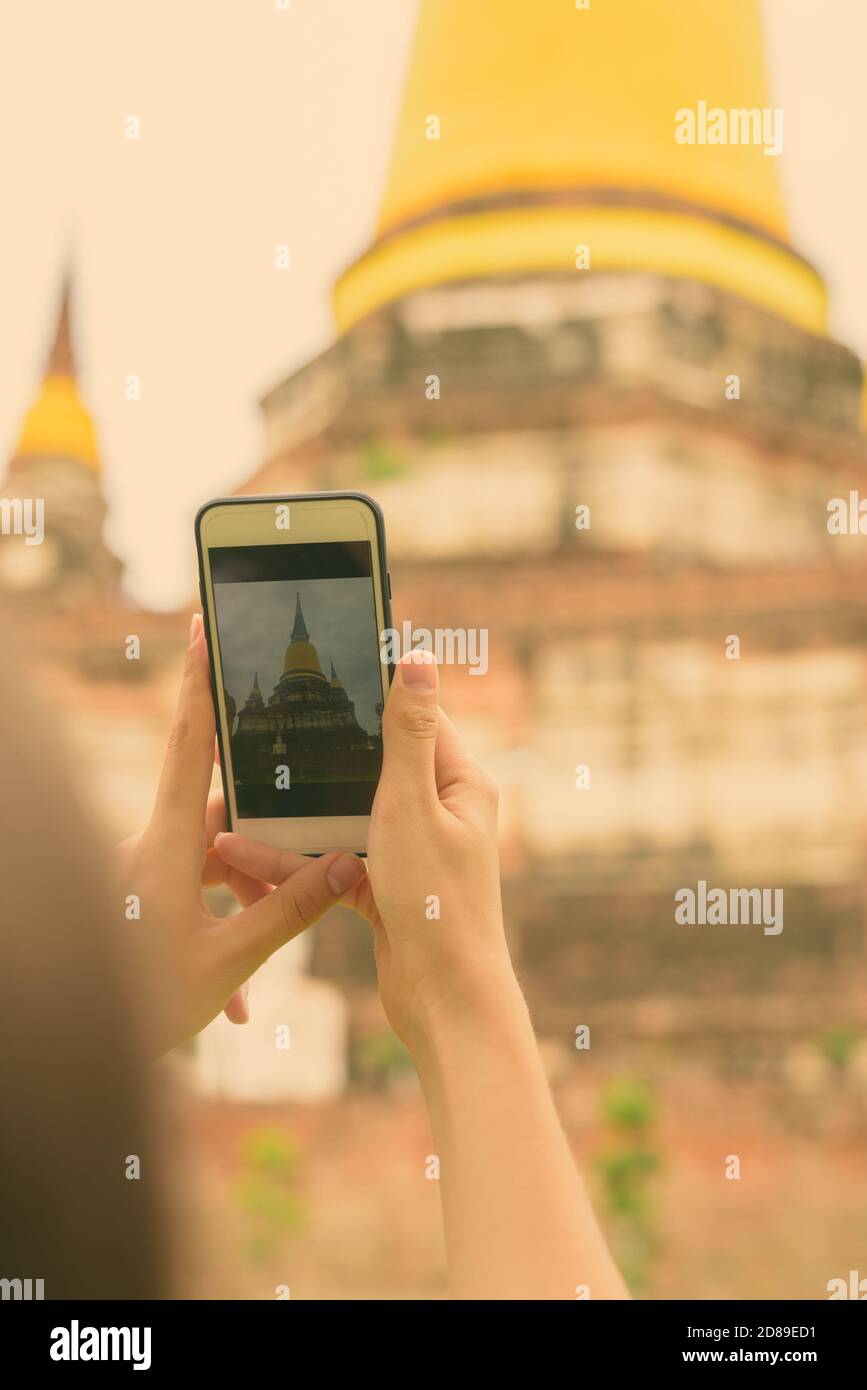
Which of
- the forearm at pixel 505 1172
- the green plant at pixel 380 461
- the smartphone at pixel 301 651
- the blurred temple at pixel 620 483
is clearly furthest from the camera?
the green plant at pixel 380 461

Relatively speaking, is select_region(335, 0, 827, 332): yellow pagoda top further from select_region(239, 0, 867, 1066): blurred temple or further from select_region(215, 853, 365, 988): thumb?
select_region(215, 853, 365, 988): thumb

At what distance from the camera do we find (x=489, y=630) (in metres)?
6.70

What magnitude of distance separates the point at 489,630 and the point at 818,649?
1660mm

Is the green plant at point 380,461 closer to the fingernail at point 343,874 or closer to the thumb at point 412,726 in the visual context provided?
the fingernail at point 343,874

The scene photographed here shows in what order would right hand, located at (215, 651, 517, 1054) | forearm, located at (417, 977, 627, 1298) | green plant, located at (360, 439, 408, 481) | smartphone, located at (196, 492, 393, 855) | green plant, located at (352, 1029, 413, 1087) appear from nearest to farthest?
forearm, located at (417, 977, 627, 1298)
right hand, located at (215, 651, 517, 1054)
smartphone, located at (196, 492, 393, 855)
green plant, located at (352, 1029, 413, 1087)
green plant, located at (360, 439, 408, 481)

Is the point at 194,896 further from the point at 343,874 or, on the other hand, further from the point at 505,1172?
the point at 505,1172

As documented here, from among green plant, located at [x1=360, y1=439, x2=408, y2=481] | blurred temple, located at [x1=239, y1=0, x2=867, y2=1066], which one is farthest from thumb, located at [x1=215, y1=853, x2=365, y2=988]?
green plant, located at [x1=360, y1=439, x2=408, y2=481]

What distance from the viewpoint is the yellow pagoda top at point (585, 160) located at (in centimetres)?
830

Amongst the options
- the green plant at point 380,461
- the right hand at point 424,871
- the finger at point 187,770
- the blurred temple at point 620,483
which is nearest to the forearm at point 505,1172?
the right hand at point 424,871

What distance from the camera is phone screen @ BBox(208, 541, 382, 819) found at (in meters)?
1.47

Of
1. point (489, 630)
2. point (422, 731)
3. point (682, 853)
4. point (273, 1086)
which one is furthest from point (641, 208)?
point (422, 731)

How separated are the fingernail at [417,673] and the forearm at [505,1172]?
28 centimetres

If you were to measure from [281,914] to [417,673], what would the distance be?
0.33 m

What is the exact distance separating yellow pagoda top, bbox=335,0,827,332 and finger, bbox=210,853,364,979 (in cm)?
750
